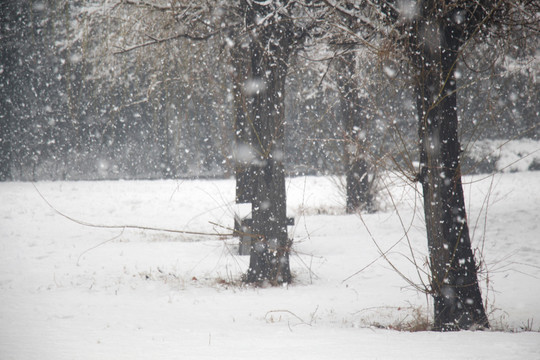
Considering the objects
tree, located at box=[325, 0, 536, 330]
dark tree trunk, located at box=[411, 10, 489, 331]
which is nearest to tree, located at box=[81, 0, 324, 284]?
tree, located at box=[325, 0, 536, 330]

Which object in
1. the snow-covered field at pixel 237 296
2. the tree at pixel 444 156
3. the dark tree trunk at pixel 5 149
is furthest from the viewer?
the dark tree trunk at pixel 5 149

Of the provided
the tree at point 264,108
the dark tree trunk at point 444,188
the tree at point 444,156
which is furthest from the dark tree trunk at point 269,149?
the dark tree trunk at point 444,188

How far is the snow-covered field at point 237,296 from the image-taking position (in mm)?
3391

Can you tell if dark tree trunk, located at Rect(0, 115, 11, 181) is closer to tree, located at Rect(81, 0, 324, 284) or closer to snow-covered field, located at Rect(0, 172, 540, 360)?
snow-covered field, located at Rect(0, 172, 540, 360)

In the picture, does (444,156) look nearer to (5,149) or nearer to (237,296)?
(237,296)

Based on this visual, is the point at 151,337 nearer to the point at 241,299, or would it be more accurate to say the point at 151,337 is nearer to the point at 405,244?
the point at 241,299

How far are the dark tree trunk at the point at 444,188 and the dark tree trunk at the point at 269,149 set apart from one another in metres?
2.30

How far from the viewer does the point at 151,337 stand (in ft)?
12.6

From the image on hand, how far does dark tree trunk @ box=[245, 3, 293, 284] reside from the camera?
19.4 feet

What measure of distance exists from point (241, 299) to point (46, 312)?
7.07ft

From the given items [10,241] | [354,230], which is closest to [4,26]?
[10,241]

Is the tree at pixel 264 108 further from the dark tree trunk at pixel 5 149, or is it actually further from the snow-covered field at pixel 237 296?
the dark tree trunk at pixel 5 149

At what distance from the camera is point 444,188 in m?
3.89

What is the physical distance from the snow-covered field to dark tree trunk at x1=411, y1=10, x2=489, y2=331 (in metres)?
0.25
